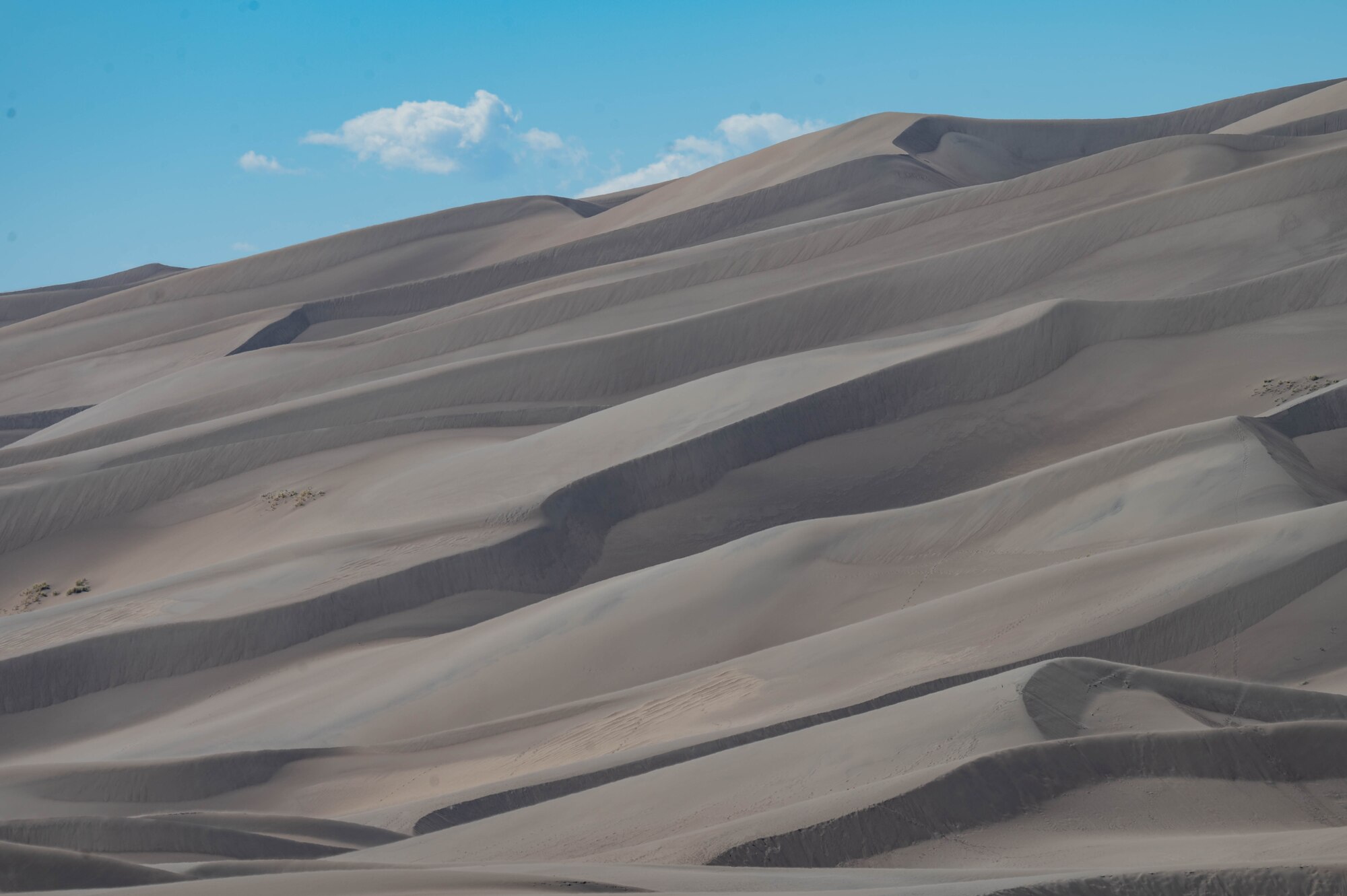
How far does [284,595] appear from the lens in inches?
495

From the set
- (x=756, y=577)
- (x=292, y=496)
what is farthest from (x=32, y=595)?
(x=756, y=577)

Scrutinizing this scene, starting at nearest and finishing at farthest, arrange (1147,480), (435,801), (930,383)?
1. (435,801)
2. (1147,480)
3. (930,383)

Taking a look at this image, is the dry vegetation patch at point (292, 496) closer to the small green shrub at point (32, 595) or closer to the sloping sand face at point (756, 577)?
the sloping sand face at point (756, 577)

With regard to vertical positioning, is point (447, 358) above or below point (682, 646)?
above

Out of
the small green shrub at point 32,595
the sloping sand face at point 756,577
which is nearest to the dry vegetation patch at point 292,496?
the sloping sand face at point 756,577

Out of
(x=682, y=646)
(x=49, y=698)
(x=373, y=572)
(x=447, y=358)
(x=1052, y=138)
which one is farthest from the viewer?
(x=1052, y=138)

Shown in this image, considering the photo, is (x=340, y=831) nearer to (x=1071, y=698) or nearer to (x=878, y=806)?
(x=878, y=806)

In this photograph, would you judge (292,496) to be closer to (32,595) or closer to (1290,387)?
(32,595)

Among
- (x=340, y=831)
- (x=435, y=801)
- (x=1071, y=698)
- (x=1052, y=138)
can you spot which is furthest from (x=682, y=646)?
(x=1052, y=138)

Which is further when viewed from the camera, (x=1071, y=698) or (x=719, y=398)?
(x=719, y=398)

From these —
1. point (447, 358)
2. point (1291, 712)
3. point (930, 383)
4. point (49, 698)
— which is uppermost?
point (447, 358)

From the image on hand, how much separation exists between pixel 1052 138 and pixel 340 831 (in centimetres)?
3952

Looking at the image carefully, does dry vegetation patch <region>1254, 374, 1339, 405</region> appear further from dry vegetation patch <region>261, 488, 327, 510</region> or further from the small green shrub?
the small green shrub

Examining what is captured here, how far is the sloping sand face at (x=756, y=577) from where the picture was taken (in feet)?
17.5
